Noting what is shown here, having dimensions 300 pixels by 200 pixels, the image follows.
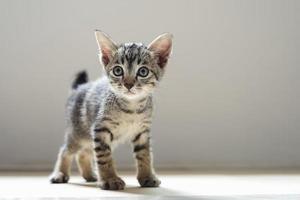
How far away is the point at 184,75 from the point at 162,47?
766 mm

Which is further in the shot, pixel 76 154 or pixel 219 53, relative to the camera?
pixel 219 53

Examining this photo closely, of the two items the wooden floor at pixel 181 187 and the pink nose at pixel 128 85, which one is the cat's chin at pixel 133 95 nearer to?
the pink nose at pixel 128 85

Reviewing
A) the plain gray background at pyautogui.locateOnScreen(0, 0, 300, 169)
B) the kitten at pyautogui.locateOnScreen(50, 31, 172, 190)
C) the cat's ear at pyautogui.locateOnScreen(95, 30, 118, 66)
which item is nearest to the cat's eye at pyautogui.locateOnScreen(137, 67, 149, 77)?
A: the kitten at pyautogui.locateOnScreen(50, 31, 172, 190)

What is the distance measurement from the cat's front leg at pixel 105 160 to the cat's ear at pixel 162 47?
12.5 inches

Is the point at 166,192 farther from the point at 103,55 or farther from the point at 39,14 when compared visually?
the point at 39,14

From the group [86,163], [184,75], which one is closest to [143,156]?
[86,163]

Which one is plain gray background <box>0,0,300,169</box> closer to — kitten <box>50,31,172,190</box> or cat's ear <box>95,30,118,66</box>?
kitten <box>50,31,172,190</box>

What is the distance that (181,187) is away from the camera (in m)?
1.97

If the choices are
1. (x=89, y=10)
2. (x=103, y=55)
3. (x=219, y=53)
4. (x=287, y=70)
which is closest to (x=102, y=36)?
(x=103, y=55)

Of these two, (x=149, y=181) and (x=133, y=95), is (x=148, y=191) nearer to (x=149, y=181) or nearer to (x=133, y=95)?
(x=149, y=181)

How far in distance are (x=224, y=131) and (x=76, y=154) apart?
857mm

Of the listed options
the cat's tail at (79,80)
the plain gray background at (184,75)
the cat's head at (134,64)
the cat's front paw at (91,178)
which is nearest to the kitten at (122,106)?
the cat's head at (134,64)

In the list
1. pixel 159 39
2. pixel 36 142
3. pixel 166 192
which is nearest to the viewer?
pixel 166 192

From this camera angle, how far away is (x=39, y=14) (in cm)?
270
